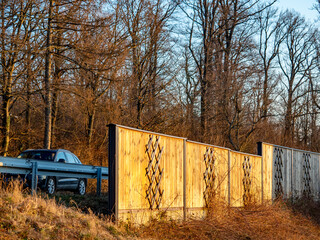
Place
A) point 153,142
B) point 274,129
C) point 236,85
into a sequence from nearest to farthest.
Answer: point 153,142 < point 236,85 < point 274,129

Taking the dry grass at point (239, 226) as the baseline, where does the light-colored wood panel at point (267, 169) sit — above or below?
above

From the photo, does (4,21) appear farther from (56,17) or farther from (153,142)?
(153,142)

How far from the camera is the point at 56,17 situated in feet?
63.1

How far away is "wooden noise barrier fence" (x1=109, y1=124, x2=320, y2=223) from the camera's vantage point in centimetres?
920

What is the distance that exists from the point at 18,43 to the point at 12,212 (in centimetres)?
1097

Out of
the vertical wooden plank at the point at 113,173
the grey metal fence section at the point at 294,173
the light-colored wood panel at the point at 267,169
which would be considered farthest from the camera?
the grey metal fence section at the point at 294,173

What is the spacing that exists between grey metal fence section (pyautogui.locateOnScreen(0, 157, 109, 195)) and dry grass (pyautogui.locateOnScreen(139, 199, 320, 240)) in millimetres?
3128

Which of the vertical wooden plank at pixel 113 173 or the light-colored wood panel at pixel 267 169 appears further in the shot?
the light-colored wood panel at pixel 267 169

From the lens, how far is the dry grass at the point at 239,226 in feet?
33.3

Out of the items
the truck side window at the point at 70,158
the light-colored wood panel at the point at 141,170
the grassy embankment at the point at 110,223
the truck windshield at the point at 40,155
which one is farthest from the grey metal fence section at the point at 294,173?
the truck windshield at the point at 40,155

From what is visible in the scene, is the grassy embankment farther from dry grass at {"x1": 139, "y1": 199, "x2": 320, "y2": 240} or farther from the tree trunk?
the tree trunk

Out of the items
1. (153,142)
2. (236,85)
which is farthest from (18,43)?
(236,85)

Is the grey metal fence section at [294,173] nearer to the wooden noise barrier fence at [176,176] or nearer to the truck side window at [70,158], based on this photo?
the wooden noise barrier fence at [176,176]

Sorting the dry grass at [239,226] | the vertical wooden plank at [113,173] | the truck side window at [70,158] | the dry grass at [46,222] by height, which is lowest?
the dry grass at [239,226]
